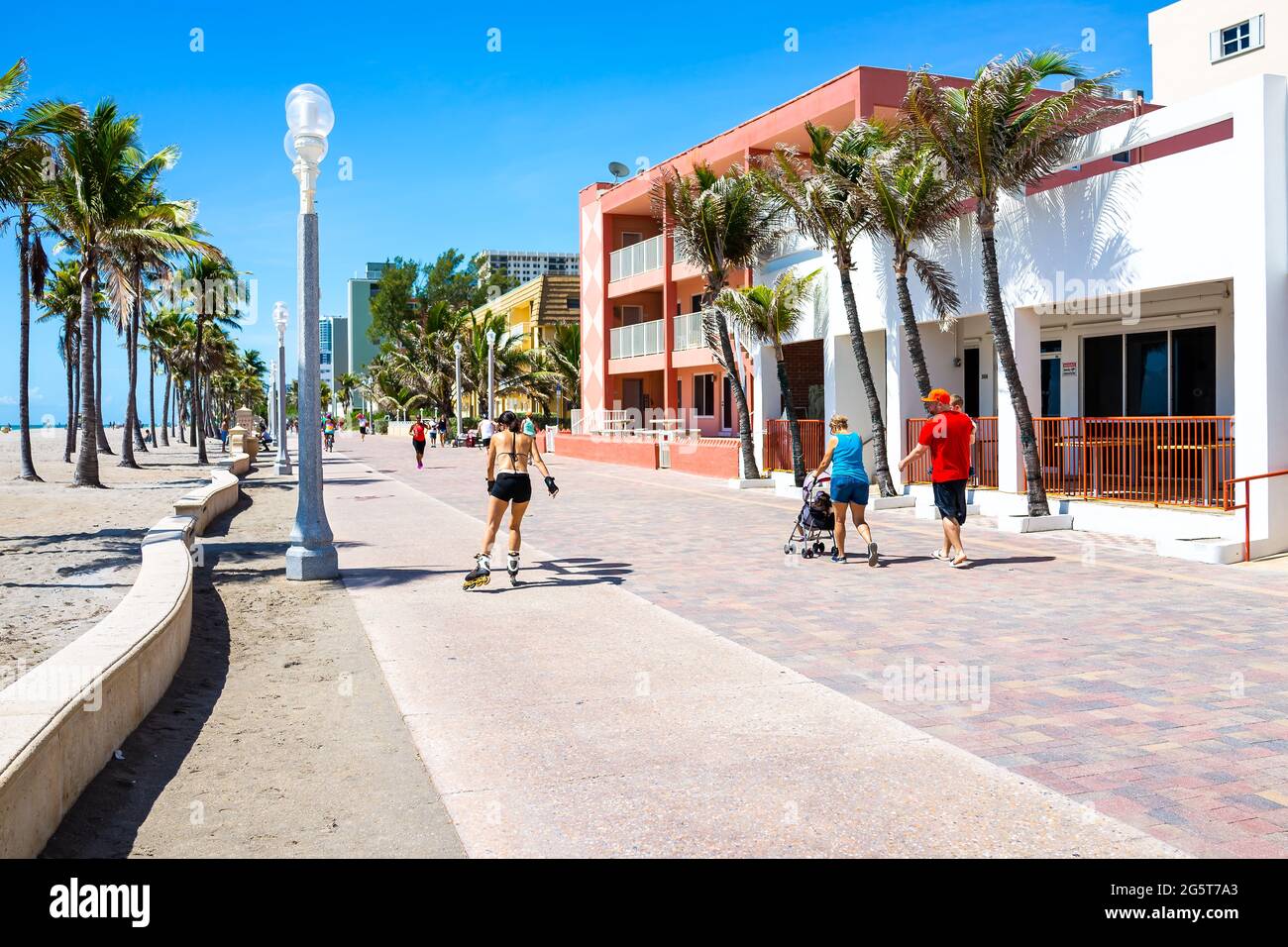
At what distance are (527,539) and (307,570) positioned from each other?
394 cm

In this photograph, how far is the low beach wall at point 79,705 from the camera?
3.85 metres

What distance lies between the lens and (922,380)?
709 inches

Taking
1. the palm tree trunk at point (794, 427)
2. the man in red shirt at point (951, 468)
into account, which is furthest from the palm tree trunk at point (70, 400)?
the man in red shirt at point (951, 468)

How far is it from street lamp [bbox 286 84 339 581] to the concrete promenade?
0.50 metres

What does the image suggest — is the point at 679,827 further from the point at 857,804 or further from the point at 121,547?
the point at 121,547

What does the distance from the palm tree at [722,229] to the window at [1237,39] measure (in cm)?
1352

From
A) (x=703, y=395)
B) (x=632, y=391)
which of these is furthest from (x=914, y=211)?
(x=632, y=391)

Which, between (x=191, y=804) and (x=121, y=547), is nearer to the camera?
(x=191, y=804)

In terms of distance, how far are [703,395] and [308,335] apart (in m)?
26.1

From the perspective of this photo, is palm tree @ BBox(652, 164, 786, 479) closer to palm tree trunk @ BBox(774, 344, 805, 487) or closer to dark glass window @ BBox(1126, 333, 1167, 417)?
palm tree trunk @ BBox(774, 344, 805, 487)

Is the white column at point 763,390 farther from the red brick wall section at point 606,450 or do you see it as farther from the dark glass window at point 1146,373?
the dark glass window at point 1146,373

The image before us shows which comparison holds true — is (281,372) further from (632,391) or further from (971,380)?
(971,380)

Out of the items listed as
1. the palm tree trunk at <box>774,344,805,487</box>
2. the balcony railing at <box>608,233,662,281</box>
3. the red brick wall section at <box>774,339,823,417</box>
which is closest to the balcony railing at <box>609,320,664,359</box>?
the balcony railing at <box>608,233,662,281</box>

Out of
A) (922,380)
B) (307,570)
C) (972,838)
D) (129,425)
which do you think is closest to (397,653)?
(307,570)
